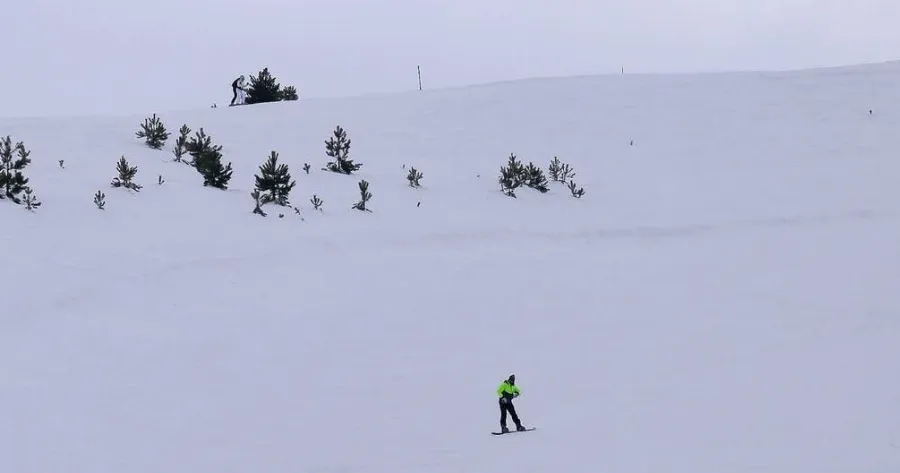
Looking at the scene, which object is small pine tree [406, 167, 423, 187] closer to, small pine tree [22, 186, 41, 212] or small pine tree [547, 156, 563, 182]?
small pine tree [547, 156, 563, 182]

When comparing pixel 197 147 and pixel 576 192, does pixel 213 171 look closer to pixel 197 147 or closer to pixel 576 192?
pixel 197 147

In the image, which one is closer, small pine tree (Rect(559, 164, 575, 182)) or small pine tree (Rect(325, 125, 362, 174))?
small pine tree (Rect(325, 125, 362, 174))

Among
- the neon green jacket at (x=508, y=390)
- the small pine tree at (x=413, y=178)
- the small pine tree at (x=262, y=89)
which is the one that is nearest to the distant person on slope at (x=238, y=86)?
the small pine tree at (x=262, y=89)

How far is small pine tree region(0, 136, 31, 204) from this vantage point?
16.0m

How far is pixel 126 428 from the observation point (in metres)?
11.4

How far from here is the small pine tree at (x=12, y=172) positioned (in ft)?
52.4

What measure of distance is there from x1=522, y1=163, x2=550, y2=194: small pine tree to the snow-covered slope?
228 millimetres

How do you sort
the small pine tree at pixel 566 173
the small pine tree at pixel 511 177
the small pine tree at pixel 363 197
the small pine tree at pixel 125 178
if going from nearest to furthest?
the small pine tree at pixel 125 178 → the small pine tree at pixel 363 197 → the small pine tree at pixel 511 177 → the small pine tree at pixel 566 173

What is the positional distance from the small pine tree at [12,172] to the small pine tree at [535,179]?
Result: 1013 centimetres

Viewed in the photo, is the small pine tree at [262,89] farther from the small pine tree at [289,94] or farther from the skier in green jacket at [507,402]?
the skier in green jacket at [507,402]

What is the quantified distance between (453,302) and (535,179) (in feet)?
20.9

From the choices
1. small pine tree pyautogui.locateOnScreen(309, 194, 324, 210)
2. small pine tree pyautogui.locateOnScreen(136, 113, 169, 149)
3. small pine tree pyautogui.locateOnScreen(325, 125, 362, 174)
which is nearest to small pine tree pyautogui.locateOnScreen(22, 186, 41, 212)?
small pine tree pyautogui.locateOnScreen(136, 113, 169, 149)

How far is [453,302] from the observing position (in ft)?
52.7

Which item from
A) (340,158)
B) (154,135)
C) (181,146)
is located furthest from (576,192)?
(154,135)
